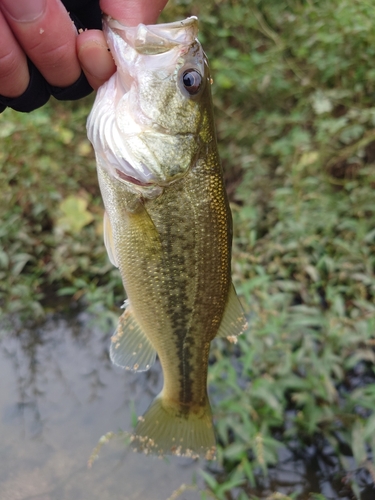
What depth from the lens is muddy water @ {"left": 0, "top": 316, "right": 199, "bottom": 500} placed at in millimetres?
2621

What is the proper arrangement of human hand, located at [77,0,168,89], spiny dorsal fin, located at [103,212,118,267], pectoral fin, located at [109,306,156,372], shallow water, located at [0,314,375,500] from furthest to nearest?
shallow water, located at [0,314,375,500] < pectoral fin, located at [109,306,156,372] < spiny dorsal fin, located at [103,212,118,267] < human hand, located at [77,0,168,89]

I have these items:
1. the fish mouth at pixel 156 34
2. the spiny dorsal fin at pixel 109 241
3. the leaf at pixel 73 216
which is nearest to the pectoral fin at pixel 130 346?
the spiny dorsal fin at pixel 109 241

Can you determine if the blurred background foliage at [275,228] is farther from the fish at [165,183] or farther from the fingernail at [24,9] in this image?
the fingernail at [24,9]

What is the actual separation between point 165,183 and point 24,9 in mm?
616

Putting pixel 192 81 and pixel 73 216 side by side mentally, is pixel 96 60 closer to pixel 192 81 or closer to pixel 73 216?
pixel 192 81

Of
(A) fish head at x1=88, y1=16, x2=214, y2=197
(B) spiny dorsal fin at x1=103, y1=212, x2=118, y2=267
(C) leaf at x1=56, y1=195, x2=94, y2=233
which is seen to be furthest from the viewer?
(C) leaf at x1=56, y1=195, x2=94, y2=233

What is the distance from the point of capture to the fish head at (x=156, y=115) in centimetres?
134

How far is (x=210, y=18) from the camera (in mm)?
4535

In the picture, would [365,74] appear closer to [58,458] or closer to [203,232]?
[203,232]

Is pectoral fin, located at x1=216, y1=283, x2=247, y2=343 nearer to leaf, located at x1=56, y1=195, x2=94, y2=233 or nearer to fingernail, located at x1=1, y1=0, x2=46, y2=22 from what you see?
fingernail, located at x1=1, y1=0, x2=46, y2=22

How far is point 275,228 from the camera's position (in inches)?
131

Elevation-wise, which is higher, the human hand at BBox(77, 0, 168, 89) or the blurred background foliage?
the human hand at BBox(77, 0, 168, 89)

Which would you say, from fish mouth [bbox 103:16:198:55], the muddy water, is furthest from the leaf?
fish mouth [bbox 103:16:198:55]

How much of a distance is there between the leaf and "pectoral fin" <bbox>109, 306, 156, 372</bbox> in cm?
225
